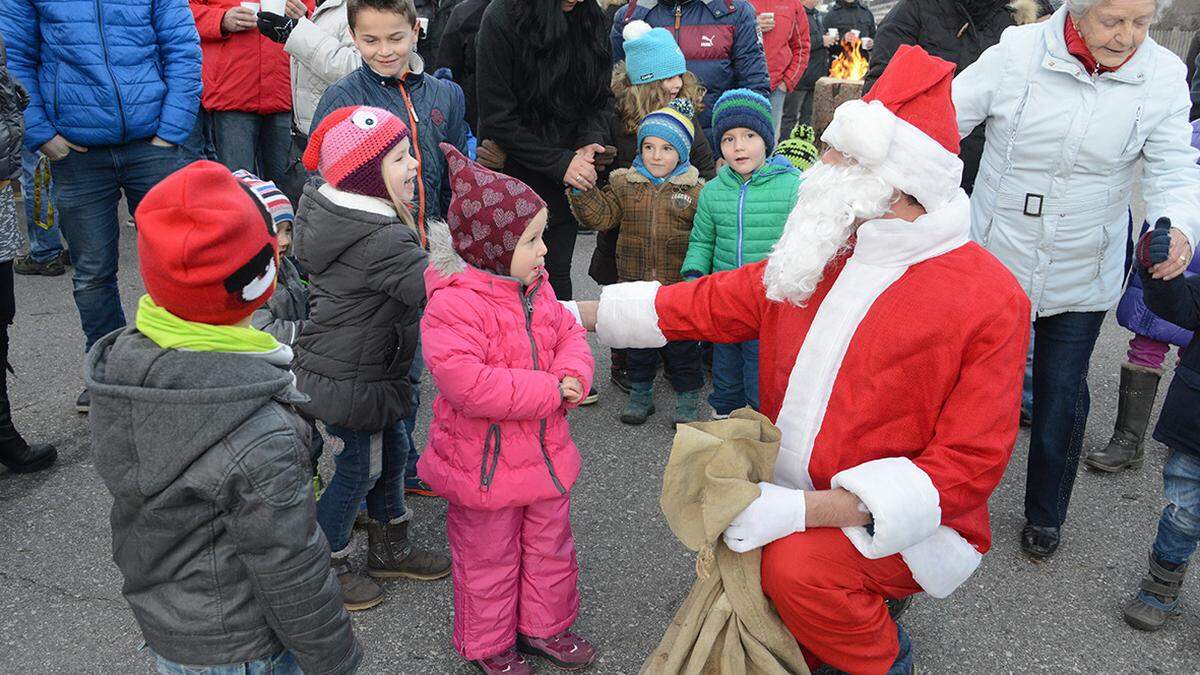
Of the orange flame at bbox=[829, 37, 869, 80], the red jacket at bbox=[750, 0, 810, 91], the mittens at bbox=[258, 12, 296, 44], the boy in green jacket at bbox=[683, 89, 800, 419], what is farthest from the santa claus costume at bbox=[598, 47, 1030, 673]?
the orange flame at bbox=[829, 37, 869, 80]

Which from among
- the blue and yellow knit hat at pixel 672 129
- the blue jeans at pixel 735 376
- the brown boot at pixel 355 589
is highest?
the blue and yellow knit hat at pixel 672 129

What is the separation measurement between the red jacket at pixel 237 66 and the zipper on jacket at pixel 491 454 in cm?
364

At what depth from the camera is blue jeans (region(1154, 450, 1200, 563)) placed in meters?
3.00

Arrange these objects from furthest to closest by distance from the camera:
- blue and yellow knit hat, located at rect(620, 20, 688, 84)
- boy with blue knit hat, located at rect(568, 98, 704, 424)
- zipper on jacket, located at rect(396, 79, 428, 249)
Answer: blue and yellow knit hat, located at rect(620, 20, 688, 84), boy with blue knit hat, located at rect(568, 98, 704, 424), zipper on jacket, located at rect(396, 79, 428, 249)

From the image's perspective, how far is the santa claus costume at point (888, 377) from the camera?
2.17m

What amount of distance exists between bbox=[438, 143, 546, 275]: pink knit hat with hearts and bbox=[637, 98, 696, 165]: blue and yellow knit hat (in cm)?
178

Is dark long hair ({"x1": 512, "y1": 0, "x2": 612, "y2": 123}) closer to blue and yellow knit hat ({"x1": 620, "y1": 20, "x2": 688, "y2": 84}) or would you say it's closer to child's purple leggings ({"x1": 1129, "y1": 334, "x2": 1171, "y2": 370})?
blue and yellow knit hat ({"x1": 620, "y1": 20, "x2": 688, "y2": 84})

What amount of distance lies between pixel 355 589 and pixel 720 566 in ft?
4.65

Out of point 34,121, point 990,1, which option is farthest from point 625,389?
point 34,121

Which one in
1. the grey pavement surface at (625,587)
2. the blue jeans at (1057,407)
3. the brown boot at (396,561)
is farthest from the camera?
the blue jeans at (1057,407)

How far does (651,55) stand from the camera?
15.0ft

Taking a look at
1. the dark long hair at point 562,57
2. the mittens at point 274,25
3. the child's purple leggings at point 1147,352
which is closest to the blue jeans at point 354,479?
the dark long hair at point 562,57

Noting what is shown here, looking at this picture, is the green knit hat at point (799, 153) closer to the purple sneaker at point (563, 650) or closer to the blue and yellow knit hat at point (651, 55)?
the blue and yellow knit hat at point (651, 55)

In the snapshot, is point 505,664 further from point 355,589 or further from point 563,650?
point 355,589
